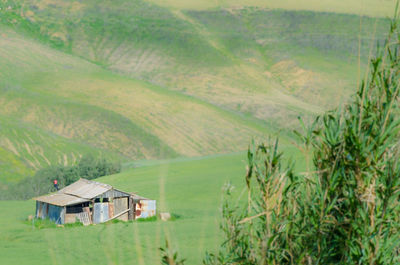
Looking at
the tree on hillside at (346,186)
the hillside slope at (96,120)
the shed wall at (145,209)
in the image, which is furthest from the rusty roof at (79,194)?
the hillside slope at (96,120)

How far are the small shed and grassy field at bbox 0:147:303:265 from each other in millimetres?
1199

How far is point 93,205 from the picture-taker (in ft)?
147

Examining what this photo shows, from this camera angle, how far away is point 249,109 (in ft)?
597

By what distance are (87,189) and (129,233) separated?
21.1ft

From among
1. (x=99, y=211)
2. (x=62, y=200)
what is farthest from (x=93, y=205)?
(x=62, y=200)

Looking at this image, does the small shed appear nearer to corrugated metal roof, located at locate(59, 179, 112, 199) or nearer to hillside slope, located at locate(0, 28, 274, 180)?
corrugated metal roof, located at locate(59, 179, 112, 199)

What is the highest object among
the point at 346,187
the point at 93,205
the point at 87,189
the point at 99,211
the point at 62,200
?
the point at 346,187

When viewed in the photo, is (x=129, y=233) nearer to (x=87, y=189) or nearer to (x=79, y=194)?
(x=79, y=194)

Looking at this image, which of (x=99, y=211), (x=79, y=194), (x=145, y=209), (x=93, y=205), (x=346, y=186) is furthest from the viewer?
(x=145, y=209)

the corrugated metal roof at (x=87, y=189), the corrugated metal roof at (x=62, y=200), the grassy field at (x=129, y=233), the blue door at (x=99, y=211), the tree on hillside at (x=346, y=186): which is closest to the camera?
the tree on hillside at (x=346, y=186)

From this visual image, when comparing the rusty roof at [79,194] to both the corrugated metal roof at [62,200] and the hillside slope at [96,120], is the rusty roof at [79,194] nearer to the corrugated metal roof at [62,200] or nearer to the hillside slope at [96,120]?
the corrugated metal roof at [62,200]

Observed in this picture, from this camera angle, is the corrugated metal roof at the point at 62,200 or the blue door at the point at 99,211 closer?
the corrugated metal roof at the point at 62,200

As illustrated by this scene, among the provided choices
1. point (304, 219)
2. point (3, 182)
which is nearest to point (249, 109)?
point (3, 182)

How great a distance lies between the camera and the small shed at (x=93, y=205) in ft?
145
